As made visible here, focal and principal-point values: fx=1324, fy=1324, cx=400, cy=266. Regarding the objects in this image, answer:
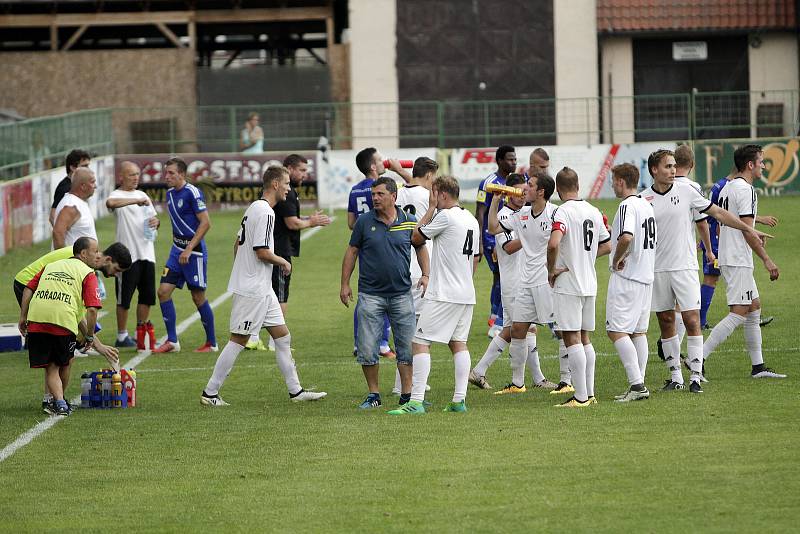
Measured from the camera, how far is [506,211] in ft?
42.0

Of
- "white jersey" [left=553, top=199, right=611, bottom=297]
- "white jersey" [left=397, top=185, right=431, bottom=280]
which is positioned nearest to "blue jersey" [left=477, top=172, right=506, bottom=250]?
"white jersey" [left=397, top=185, right=431, bottom=280]

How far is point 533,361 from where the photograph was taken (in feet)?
39.3

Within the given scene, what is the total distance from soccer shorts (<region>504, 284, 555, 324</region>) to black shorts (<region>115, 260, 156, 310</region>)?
533 centimetres

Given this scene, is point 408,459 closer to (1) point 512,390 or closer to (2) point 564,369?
(1) point 512,390

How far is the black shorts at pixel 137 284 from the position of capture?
49.8 ft

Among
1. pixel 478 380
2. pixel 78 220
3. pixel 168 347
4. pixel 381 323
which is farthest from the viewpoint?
pixel 168 347

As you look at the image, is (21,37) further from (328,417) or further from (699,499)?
(699,499)

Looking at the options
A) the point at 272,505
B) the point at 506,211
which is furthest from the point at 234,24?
the point at 272,505

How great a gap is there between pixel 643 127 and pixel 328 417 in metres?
25.8

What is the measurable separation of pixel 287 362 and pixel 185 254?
11.4 feet

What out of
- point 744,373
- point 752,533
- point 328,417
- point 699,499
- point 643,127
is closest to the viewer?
point 752,533

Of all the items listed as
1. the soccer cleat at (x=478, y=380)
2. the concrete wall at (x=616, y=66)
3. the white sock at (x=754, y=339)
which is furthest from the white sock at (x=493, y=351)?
the concrete wall at (x=616, y=66)

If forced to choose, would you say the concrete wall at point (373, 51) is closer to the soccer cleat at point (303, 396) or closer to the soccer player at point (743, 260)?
the soccer player at point (743, 260)

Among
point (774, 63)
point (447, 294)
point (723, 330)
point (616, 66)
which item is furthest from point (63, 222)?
point (774, 63)
